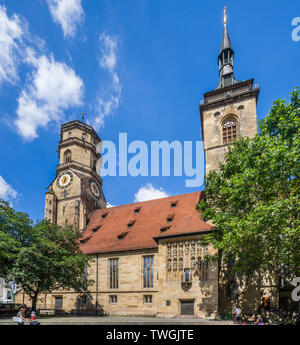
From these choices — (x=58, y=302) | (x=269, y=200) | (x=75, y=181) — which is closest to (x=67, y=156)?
(x=75, y=181)

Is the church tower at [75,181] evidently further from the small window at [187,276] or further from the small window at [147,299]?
the small window at [187,276]

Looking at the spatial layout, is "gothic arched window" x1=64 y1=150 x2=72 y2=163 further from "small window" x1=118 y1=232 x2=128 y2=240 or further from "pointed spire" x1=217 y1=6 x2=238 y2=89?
"pointed spire" x1=217 y1=6 x2=238 y2=89

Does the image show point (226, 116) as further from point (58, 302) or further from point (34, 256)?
point (58, 302)

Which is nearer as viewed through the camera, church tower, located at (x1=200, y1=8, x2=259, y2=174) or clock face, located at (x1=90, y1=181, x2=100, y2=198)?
church tower, located at (x1=200, y1=8, x2=259, y2=174)

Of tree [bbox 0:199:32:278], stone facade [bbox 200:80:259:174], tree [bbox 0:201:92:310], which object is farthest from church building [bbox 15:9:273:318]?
tree [bbox 0:199:32:278]

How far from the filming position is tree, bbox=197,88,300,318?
52.3 ft

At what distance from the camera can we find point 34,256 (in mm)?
22328

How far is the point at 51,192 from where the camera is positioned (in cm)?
3934

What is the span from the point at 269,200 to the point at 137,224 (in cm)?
1737

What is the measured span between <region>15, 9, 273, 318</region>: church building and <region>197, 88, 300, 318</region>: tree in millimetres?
4460

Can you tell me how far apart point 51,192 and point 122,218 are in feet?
37.6

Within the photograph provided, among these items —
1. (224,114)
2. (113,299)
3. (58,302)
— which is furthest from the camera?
(58,302)

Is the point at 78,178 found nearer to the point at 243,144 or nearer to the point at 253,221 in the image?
the point at 243,144

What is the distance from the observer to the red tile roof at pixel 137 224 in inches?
1137
